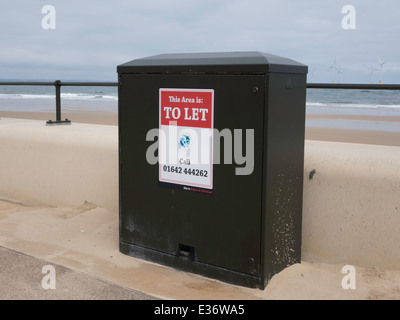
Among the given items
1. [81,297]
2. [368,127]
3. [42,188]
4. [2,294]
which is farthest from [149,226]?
[368,127]

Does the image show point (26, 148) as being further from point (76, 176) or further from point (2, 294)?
point (2, 294)

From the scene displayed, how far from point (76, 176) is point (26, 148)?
81 cm

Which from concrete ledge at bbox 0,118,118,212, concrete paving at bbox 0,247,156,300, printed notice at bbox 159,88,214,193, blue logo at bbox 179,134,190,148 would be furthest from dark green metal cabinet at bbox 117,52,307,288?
concrete ledge at bbox 0,118,118,212

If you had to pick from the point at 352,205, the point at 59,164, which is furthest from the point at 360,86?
the point at 59,164

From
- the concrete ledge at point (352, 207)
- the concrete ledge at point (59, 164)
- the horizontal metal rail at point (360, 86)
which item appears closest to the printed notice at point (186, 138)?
the concrete ledge at point (352, 207)

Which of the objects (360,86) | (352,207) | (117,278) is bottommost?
(117,278)

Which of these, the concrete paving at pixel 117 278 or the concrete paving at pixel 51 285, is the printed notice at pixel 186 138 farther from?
the concrete paving at pixel 51 285

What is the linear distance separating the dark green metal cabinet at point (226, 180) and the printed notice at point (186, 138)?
0.05m

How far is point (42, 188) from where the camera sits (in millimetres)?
5270

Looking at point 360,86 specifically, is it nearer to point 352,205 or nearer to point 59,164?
point 352,205

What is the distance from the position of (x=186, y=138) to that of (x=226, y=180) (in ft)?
1.31

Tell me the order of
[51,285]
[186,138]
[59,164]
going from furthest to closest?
[59,164], [186,138], [51,285]

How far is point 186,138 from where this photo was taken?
11.0 feet

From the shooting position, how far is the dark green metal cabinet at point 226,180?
10.1 feet
